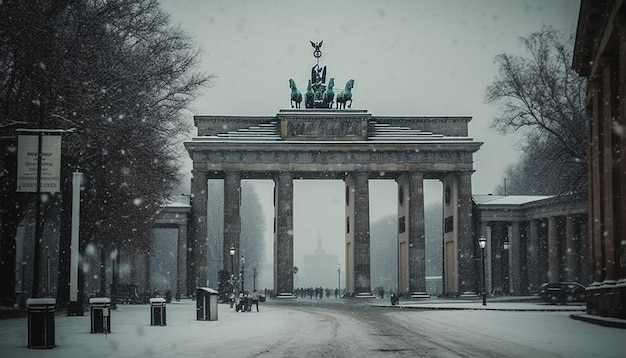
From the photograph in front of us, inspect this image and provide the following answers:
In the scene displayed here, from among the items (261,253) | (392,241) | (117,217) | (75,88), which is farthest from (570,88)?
(392,241)

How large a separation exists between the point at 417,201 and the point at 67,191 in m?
43.3

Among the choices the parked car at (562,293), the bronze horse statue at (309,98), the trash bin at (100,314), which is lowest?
the parked car at (562,293)

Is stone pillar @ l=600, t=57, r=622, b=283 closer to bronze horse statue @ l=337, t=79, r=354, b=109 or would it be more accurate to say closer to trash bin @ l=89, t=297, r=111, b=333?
trash bin @ l=89, t=297, r=111, b=333

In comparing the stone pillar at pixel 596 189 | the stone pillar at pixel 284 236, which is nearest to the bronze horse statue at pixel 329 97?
the stone pillar at pixel 284 236

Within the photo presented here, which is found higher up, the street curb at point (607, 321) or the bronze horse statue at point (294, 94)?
the bronze horse statue at point (294, 94)

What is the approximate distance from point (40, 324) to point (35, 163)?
14.3ft

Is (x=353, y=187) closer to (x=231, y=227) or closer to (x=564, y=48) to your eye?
(x=231, y=227)

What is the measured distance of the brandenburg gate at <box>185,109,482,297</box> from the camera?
75.6 metres

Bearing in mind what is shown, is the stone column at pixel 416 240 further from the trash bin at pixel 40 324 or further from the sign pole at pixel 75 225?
the trash bin at pixel 40 324

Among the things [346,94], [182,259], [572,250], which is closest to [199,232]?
[182,259]

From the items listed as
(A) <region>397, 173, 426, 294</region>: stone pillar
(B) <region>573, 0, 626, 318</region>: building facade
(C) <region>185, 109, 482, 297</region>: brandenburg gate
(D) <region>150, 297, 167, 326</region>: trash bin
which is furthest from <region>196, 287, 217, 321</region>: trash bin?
(A) <region>397, 173, 426, 294</region>: stone pillar

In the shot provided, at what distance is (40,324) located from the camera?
61.7 feet

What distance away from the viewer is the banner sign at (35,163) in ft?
69.5

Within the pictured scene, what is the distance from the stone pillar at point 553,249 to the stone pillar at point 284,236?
21.8m
